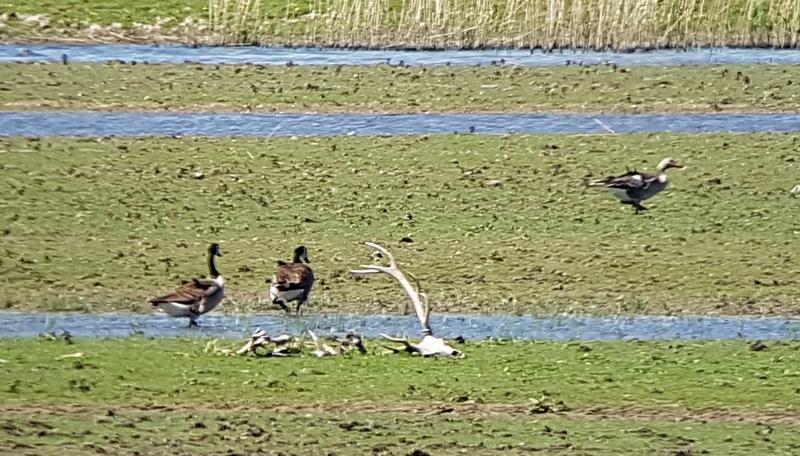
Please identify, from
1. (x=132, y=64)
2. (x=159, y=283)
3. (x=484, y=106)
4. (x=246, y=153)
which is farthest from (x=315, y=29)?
(x=159, y=283)

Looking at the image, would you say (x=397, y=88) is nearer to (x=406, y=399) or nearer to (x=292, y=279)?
Answer: (x=292, y=279)

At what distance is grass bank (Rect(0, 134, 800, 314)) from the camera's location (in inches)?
581

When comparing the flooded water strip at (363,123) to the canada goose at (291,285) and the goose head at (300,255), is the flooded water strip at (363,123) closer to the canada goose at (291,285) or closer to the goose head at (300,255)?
the goose head at (300,255)

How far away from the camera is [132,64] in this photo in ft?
→ 76.0

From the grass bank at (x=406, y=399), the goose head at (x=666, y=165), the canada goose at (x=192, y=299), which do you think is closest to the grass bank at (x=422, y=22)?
the goose head at (x=666, y=165)

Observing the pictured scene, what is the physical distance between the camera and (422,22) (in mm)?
25578

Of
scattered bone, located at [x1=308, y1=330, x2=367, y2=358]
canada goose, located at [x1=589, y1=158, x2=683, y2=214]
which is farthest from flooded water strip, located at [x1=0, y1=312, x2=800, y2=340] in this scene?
canada goose, located at [x1=589, y1=158, x2=683, y2=214]

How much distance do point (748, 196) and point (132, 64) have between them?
8403 mm

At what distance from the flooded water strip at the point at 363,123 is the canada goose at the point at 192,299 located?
6.22m

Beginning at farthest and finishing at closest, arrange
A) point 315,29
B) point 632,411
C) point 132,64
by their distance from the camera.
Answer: point 315,29, point 132,64, point 632,411

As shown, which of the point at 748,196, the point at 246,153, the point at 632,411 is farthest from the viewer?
the point at 246,153

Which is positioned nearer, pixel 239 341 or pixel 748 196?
pixel 239 341

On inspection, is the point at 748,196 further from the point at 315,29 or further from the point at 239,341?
the point at 315,29

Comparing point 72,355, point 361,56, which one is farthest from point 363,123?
point 72,355
